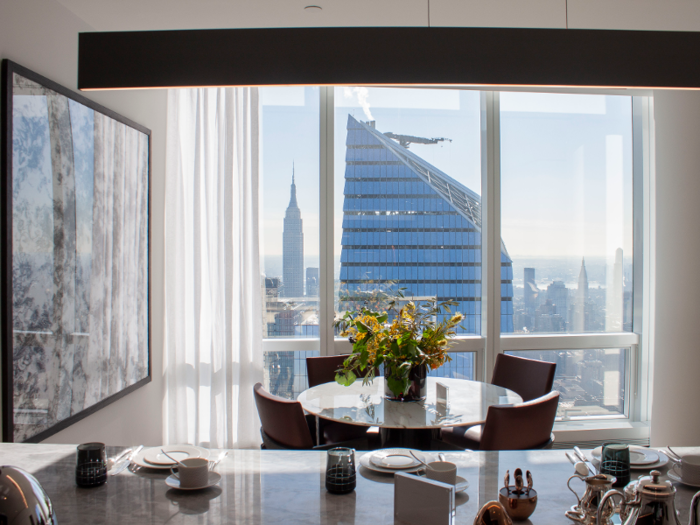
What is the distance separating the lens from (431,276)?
432 centimetres

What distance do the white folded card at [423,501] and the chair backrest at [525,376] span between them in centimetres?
228

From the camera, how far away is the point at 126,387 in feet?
10.9

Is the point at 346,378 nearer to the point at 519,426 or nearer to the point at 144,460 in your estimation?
the point at 519,426

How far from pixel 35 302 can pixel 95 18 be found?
1.77 m

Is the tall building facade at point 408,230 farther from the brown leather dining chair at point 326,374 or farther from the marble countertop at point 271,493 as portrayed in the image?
the marble countertop at point 271,493

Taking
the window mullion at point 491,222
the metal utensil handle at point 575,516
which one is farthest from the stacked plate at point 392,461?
the window mullion at point 491,222

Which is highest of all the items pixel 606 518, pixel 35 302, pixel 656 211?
pixel 656 211

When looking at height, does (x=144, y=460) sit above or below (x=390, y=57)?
below

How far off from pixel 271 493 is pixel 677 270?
3.87m

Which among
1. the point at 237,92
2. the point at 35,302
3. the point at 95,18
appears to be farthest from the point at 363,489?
the point at 237,92

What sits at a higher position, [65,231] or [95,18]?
[95,18]

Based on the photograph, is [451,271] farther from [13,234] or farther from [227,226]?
[13,234]

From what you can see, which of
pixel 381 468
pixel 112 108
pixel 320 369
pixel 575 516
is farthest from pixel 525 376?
pixel 112 108

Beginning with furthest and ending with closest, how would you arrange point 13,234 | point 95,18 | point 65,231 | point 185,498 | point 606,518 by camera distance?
point 95,18, point 65,231, point 13,234, point 185,498, point 606,518
